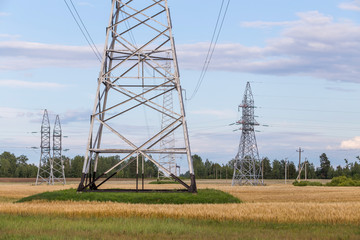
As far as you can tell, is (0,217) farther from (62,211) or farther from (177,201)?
(177,201)

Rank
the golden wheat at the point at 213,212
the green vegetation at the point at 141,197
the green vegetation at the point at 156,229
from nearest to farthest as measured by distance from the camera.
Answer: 1. the green vegetation at the point at 156,229
2. the golden wheat at the point at 213,212
3. the green vegetation at the point at 141,197

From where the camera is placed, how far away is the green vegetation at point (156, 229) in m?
18.7

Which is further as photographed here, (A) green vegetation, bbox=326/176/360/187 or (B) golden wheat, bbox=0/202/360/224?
(A) green vegetation, bbox=326/176/360/187

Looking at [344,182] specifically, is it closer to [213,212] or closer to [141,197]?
[141,197]

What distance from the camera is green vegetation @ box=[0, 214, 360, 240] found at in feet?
61.4

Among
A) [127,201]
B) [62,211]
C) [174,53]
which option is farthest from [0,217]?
[174,53]

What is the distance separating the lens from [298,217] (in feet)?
79.8

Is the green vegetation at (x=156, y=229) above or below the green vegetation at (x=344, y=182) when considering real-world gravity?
below

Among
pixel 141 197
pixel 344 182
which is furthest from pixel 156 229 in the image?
pixel 344 182

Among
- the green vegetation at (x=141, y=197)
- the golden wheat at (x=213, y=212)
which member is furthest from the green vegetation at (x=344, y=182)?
the golden wheat at (x=213, y=212)

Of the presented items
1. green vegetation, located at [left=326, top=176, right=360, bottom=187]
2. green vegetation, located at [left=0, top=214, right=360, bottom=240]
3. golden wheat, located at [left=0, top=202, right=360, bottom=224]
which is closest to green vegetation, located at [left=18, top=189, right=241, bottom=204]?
golden wheat, located at [left=0, top=202, right=360, bottom=224]

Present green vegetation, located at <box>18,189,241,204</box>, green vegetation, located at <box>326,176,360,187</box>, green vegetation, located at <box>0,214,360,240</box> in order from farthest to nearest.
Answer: green vegetation, located at <box>326,176,360,187</box>
green vegetation, located at <box>18,189,241,204</box>
green vegetation, located at <box>0,214,360,240</box>

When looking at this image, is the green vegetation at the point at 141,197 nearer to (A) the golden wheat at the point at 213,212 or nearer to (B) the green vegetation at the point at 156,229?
(A) the golden wheat at the point at 213,212

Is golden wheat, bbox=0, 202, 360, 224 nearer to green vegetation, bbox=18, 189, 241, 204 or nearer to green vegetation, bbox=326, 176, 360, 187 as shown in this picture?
green vegetation, bbox=18, 189, 241, 204
